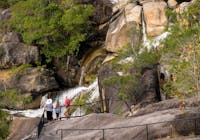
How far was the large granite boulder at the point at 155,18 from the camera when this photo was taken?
3981cm

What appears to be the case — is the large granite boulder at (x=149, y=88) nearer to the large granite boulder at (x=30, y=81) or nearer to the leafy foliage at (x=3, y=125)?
the large granite boulder at (x=30, y=81)

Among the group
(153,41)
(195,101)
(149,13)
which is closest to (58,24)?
(149,13)

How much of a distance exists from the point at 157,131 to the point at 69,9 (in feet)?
93.6

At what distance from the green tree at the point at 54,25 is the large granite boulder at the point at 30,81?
2486 millimetres

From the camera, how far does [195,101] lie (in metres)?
22.8

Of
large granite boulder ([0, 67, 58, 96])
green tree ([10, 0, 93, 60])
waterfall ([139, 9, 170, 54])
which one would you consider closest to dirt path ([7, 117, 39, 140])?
waterfall ([139, 9, 170, 54])

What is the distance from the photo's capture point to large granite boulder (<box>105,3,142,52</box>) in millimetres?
40231

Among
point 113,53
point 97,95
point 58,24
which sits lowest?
point 97,95

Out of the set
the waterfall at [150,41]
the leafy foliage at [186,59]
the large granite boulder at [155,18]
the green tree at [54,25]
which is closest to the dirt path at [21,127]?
the leafy foliage at [186,59]

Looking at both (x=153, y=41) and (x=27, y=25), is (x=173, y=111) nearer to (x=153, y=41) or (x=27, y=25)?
(x=153, y=41)

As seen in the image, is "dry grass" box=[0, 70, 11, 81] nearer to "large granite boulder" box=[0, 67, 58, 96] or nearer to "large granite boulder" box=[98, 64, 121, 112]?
"large granite boulder" box=[0, 67, 58, 96]

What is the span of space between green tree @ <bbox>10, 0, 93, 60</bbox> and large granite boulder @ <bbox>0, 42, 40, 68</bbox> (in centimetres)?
78

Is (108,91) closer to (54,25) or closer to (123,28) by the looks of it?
(123,28)

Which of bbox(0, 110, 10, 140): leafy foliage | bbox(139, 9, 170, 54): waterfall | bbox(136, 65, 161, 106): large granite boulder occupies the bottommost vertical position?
bbox(136, 65, 161, 106): large granite boulder
